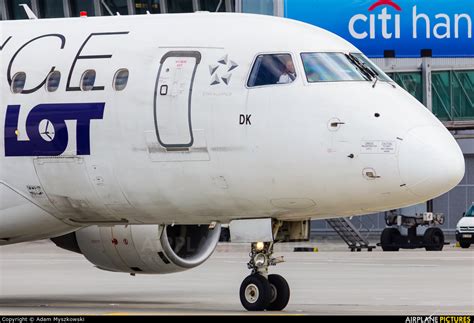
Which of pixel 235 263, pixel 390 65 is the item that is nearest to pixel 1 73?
pixel 235 263

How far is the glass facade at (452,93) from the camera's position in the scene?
1960 inches

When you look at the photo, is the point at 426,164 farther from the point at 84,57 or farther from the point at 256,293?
the point at 84,57

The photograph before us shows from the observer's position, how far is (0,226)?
20000mm

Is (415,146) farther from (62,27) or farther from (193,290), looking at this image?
(193,290)

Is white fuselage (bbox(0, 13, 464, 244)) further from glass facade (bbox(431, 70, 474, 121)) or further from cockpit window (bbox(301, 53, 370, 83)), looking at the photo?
glass facade (bbox(431, 70, 474, 121))

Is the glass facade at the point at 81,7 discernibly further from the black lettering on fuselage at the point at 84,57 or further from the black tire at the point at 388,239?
the black lettering on fuselage at the point at 84,57

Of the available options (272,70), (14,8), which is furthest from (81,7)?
(272,70)

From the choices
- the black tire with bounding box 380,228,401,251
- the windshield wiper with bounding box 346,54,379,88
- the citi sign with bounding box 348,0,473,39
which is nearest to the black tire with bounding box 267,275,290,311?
the windshield wiper with bounding box 346,54,379,88

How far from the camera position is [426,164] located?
17.5 meters

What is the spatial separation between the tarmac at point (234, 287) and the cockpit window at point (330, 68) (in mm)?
3166

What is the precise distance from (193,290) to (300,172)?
804 cm

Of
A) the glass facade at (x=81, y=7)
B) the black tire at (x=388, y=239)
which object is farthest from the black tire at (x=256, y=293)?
the glass facade at (x=81, y=7)

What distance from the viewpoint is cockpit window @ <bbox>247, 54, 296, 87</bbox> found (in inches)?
728

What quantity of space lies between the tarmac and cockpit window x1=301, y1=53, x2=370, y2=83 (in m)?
3.17
